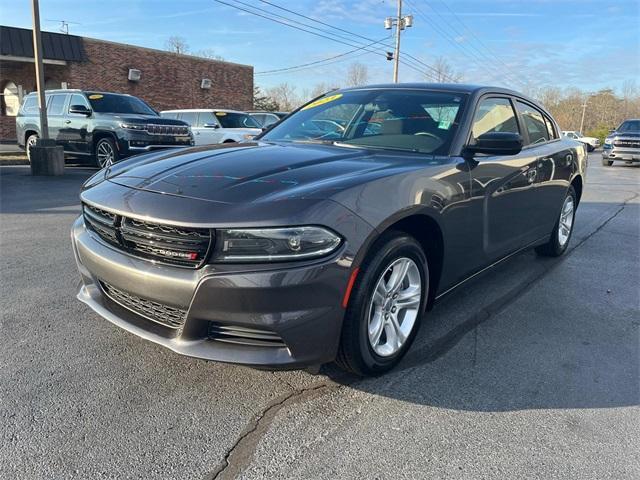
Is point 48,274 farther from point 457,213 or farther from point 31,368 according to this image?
point 457,213

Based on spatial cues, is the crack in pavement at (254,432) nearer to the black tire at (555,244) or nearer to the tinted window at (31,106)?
the black tire at (555,244)

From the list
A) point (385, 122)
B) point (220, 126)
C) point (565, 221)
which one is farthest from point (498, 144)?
point (220, 126)

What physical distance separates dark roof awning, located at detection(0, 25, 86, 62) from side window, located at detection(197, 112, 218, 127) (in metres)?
10.2

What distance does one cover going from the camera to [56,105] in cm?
1239

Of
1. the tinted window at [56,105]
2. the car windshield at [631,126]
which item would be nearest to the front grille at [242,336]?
the tinted window at [56,105]

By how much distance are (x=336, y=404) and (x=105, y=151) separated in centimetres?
1052

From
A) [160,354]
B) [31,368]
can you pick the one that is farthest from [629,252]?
[31,368]

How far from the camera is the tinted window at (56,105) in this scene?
12.2 m

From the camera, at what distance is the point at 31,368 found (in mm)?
2768

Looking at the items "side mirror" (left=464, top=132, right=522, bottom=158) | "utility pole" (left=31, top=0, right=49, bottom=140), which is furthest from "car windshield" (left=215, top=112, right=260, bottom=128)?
"side mirror" (left=464, top=132, right=522, bottom=158)

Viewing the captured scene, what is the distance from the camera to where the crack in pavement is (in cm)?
204

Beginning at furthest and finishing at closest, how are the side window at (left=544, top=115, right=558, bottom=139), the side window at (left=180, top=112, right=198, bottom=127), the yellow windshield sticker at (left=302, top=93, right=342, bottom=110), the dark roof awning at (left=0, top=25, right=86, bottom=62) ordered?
the dark roof awning at (left=0, top=25, right=86, bottom=62) → the side window at (left=180, top=112, right=198, bottom=127) → the side window at (left=544, top=115, right=558, bottom=139) → the yellow windshield sticker at (left=302, top=93, right=342, bottom=110)

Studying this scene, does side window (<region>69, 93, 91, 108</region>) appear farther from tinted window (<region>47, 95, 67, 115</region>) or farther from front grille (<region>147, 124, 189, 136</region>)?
front grille (<region>147, 124, 189, 136</region>)

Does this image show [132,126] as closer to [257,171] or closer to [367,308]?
[257,171]
